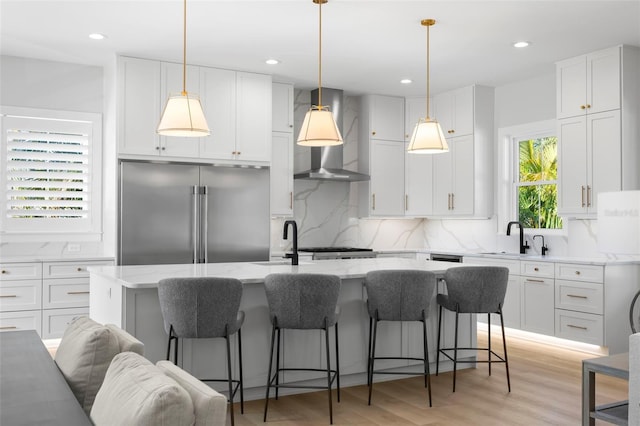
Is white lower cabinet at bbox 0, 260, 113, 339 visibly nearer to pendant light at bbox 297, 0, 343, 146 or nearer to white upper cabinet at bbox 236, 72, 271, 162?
white upper cabinet at bbox 236, 72, 271, 162

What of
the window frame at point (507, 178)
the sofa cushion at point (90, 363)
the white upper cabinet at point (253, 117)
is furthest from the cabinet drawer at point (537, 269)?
the sofa cushion at point (90, 363)

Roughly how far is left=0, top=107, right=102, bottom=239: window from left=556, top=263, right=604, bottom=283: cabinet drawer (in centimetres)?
445

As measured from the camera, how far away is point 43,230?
5.86 meters

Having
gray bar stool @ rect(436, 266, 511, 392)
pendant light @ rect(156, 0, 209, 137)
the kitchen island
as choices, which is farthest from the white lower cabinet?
gray bar stool @ rect(436, 266, 511, 392)

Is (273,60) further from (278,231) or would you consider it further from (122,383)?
(122,383)

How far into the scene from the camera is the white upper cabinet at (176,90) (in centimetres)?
565

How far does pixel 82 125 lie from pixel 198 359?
3.36 metres

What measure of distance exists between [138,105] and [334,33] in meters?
1.92

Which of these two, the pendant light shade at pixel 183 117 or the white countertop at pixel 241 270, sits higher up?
the pendant light shade at pixel 183 117

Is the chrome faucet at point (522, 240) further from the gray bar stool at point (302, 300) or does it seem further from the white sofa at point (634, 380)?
the white sofa at point (634, 380)

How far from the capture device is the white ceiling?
4.34 m

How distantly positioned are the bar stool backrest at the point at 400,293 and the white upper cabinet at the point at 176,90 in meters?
2.64

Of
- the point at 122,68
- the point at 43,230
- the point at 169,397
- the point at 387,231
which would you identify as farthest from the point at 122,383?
the point at 387,231

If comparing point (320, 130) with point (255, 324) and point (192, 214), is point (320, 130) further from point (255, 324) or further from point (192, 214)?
point (192, 214)
